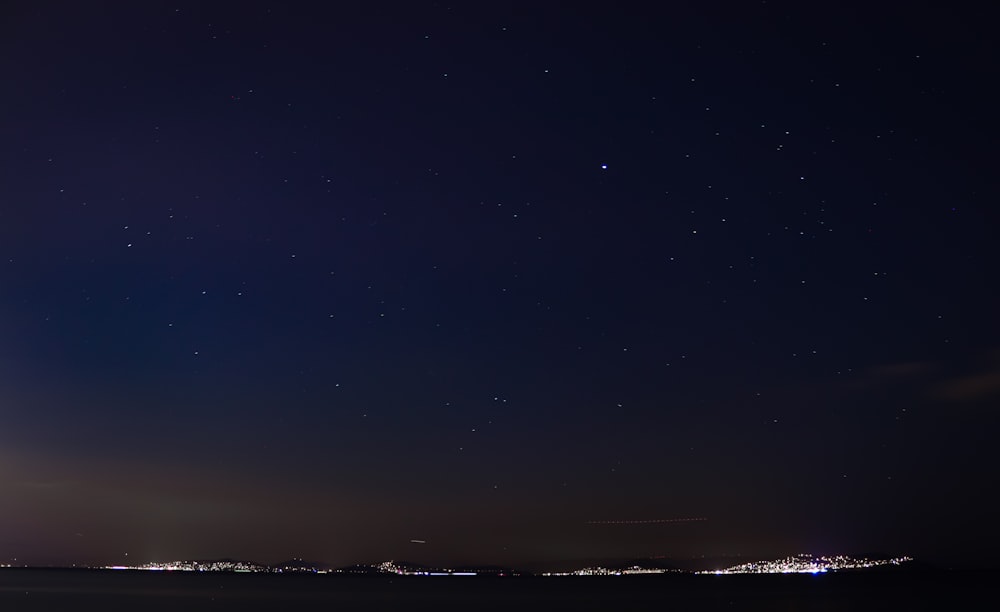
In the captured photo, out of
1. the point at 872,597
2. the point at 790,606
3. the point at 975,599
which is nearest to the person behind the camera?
the point at 790,606

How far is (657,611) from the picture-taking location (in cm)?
6191

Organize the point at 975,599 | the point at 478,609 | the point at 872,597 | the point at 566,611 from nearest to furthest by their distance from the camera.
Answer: the point at 566,611 < the point at 478,609 < the point at 975,599 < the point at 872,597

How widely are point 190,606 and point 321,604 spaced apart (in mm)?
10661

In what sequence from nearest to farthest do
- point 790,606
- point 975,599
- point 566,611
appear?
point 566,611 < point 790,606 < point 975,599

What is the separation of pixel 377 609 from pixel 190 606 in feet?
45.2

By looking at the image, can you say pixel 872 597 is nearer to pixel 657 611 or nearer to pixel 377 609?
pixel 657 611

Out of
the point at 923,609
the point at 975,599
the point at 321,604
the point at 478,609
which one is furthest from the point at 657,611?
the point at 975,599

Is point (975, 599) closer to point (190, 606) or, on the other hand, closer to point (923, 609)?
point (923, 609)

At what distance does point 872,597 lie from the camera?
7950cm

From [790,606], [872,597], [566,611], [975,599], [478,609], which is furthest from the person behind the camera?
[872,597]

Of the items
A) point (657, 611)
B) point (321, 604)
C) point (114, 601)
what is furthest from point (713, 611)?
point (114, 601)

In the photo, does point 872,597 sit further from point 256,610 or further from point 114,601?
point 114,601

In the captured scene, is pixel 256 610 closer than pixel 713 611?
Yes

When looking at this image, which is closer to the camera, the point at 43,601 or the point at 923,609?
the point at 923,609
